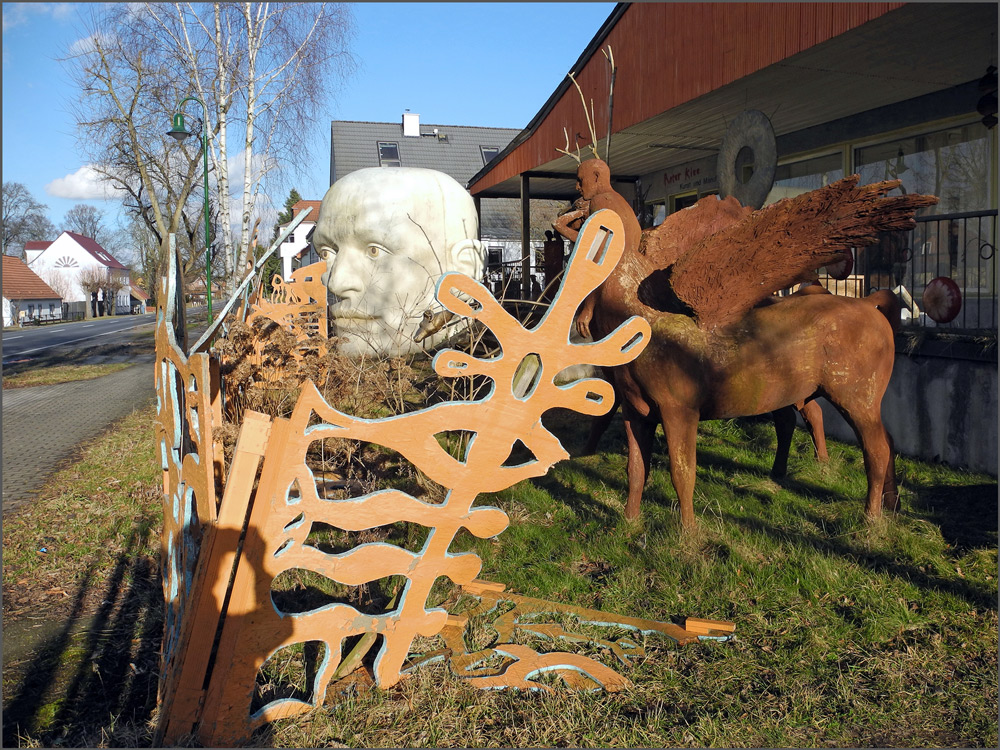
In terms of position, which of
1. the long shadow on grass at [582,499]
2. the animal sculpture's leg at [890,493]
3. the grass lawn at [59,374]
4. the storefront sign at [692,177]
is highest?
the storefront sign at [692,177]

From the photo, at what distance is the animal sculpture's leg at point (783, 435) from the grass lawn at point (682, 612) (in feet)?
0.36

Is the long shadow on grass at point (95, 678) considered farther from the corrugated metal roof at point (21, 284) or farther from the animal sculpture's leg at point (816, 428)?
the corrugated metal roof at point (21, 284)

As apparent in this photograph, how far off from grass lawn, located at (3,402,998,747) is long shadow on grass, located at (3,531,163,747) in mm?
A: 12

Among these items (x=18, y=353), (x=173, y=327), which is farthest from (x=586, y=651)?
(x=18, y=353)

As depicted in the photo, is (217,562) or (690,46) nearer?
(217,562)

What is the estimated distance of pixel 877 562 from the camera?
4074 mm

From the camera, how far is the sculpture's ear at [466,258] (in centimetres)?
1064

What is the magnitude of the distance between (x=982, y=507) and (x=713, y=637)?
296 centimetres

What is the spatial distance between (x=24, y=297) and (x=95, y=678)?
2179 inches

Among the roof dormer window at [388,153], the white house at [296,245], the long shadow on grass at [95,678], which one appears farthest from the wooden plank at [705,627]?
the roof dormer window at [388,153]

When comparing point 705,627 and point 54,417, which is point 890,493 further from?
point 54,417

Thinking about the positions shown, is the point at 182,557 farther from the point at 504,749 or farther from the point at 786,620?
the point at 786,620

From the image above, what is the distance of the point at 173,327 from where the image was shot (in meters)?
2.96

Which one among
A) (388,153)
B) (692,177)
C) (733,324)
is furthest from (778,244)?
(388,153)
